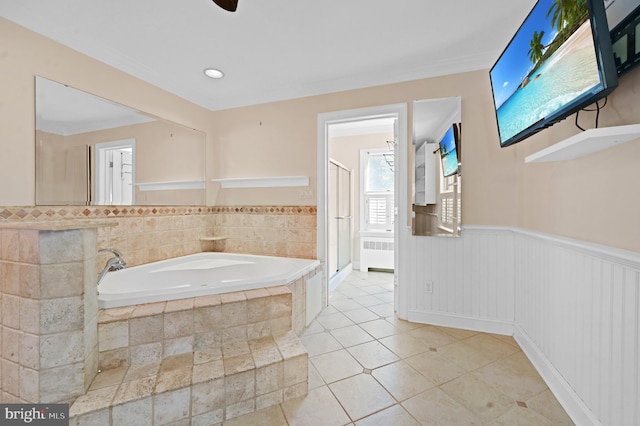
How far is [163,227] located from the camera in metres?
2.72

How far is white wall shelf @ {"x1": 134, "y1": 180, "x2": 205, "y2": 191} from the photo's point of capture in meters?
2.56

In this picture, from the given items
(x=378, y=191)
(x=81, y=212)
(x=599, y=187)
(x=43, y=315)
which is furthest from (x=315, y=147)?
(x=43, y=315)

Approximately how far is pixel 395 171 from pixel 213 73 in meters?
1.97

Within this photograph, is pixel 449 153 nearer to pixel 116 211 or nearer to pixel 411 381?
pixel 411 381

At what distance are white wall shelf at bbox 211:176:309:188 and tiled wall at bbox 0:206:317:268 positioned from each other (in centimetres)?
26

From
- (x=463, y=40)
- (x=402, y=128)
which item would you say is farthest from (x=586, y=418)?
(x=463, y=40)

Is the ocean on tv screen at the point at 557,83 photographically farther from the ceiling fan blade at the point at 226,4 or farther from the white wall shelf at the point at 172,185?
the white wall shelf at the point at 172,185

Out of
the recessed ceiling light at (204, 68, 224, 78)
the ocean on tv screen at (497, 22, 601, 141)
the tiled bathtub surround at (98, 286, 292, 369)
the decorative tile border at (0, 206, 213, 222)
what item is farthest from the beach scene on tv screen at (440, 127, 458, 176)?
the decorative tile border at (0, 206, 213, 222)

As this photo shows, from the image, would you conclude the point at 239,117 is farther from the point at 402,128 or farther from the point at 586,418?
the point at 586,418

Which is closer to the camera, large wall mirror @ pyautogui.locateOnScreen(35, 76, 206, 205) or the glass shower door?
large wall mirror @ pyautogui.locateOnScreen(35, 76, 206, 205)

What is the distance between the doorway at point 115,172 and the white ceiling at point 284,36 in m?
0.67

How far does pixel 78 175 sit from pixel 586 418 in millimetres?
3407

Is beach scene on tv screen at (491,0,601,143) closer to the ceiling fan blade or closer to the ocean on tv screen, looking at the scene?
the ocean on tv screen

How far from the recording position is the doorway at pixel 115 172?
7.18 ft
